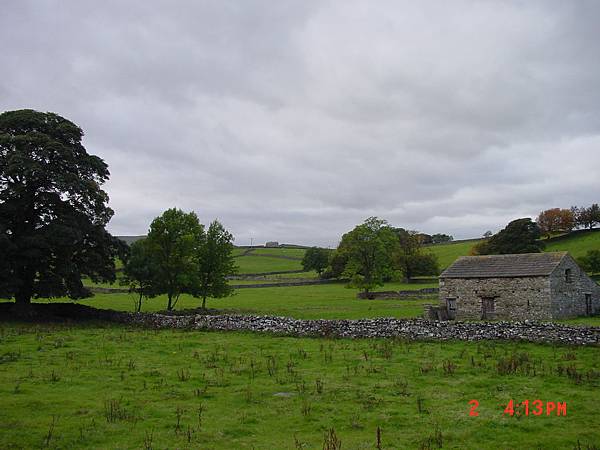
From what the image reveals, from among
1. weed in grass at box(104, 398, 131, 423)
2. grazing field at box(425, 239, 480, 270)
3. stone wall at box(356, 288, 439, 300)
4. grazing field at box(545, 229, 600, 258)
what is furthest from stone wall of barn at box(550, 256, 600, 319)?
grazing field at box(425, 239, 480, 270)

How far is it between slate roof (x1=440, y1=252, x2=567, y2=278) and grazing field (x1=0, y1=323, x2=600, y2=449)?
645 inches

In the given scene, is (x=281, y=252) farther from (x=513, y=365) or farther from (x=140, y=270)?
(x=513, y=365)

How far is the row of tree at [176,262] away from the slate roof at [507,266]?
20004 mm

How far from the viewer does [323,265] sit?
10231 centimetres

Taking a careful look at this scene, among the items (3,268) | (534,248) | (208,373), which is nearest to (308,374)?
(208,373)

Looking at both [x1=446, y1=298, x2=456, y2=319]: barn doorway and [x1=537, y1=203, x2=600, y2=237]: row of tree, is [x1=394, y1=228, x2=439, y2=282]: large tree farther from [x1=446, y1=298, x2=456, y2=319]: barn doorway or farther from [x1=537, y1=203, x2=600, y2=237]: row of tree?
[x1=446, y1=298, x2=456, y2=319]: barn doorway

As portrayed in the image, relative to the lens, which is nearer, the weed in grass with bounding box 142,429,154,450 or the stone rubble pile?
the weed in grass with bounding box 142,429,154,450

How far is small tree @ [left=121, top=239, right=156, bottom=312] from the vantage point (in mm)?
37406

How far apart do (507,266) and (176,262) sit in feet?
87.8

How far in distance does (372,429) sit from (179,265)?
31.3 m

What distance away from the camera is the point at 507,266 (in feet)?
121

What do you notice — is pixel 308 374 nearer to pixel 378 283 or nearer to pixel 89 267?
pixel 89 267

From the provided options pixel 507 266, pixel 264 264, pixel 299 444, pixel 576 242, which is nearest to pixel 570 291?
pixel 507 266
